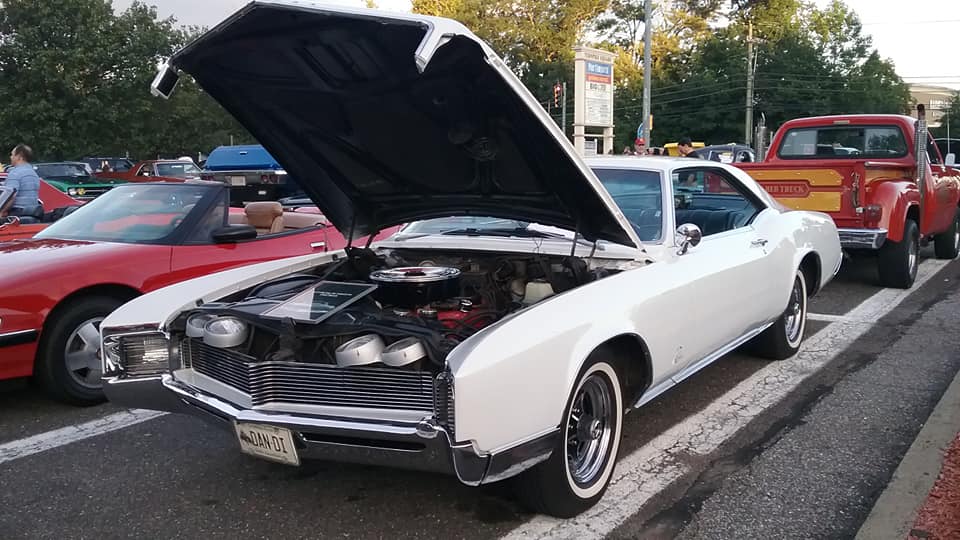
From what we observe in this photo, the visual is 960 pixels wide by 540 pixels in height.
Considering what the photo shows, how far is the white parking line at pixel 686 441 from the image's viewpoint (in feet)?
10.5

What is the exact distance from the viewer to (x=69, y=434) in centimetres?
443

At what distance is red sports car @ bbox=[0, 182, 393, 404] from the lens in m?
4.65

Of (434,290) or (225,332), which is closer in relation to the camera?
(225,332)

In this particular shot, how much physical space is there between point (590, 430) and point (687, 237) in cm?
128

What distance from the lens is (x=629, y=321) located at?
3449mm

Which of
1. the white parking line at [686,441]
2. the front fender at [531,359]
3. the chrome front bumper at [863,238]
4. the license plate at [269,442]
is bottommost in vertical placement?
the white parking line at [686,441]

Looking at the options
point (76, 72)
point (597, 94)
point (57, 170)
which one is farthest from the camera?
point (76, 72)

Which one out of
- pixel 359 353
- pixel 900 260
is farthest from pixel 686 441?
pixel 900 260

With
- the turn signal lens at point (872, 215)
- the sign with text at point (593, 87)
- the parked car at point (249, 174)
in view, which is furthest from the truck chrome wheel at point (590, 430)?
the sign with text at point (593, 87)

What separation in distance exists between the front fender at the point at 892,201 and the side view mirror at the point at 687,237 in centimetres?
471

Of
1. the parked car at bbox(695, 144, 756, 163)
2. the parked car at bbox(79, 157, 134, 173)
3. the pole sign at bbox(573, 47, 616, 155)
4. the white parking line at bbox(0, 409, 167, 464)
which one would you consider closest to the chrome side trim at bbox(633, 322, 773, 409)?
the white parking line at bbox(0, 409, 167, 464)

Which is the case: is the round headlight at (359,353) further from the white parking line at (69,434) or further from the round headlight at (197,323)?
the white parking line at (69,434)

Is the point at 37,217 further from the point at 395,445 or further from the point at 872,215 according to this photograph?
the point at 872,215

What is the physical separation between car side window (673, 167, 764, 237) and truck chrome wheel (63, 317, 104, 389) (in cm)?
383
